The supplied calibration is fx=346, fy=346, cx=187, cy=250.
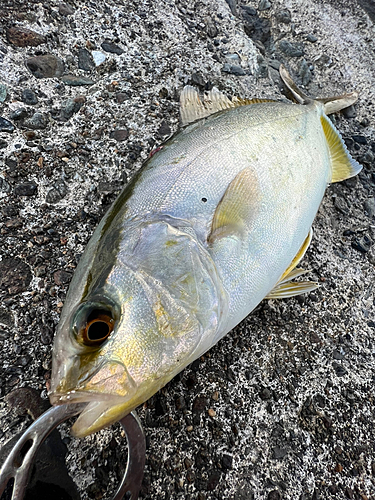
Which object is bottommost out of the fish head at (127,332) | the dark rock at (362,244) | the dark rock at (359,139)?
the dark rock at (362,244)

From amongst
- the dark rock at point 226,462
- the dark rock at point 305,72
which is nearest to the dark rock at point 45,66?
the dark rock at point 305,72

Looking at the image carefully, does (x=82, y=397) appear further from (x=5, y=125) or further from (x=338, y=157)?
(x=338, y=157)

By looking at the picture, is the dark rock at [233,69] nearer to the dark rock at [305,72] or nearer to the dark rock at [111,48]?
the dark rock at [305,72]

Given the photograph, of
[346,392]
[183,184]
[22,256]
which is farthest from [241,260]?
[22,256]

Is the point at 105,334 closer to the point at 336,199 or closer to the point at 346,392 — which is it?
the point at 346,392

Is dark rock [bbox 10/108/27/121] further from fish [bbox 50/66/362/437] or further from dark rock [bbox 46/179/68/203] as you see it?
fish [bbox 50/66/362/437]

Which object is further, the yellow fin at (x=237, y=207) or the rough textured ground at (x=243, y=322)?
the rough textured ground at (x=243, y=322)

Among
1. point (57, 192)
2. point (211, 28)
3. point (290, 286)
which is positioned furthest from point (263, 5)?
point (290, 286)
